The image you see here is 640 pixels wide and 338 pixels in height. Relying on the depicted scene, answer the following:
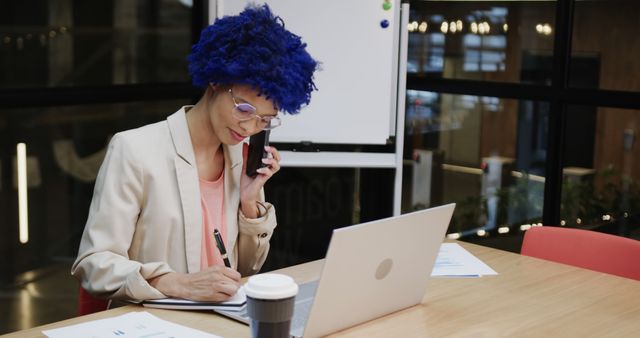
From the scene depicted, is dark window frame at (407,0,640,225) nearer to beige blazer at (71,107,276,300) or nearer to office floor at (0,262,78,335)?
beige blazer at (71,107,276,300)

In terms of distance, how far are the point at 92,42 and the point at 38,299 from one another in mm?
1236

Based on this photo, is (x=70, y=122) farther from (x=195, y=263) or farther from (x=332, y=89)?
(x=195, y=263)

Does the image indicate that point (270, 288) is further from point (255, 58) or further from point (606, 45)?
point (606, 45)

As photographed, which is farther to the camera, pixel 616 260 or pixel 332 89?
pixel 332 89

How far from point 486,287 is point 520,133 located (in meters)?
2.10

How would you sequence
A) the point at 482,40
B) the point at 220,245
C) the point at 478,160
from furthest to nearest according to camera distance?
the point at 478,160 → the point at 482,40 → the point at 220,245

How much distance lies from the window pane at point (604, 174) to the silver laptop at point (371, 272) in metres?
2.15

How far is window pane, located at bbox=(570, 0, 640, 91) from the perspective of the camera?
3920 mm

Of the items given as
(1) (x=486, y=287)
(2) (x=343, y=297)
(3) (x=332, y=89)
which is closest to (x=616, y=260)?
(1) (x=486, y=287)

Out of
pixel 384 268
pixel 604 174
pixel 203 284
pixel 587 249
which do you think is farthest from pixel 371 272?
pixel 604 174

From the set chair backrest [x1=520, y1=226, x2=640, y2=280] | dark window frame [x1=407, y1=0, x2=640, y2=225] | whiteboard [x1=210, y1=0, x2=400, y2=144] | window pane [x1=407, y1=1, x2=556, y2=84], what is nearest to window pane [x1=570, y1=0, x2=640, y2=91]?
dark window frame [x1=407, y1=0, x2=640, y2=225]

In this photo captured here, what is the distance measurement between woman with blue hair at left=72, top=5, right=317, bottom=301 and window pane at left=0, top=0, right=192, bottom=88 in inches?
64.4

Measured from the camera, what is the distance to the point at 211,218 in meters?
2.49

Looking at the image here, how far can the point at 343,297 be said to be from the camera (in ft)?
6.32
